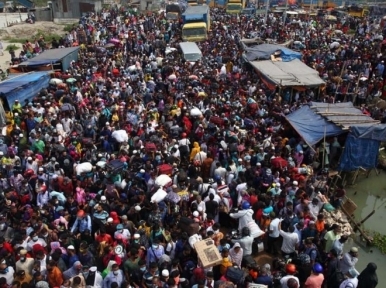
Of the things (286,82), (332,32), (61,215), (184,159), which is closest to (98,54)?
(286,82)

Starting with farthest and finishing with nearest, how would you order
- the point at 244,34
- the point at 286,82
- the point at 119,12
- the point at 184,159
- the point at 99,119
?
the point at 119,12
the point at 244,34
the point at 286,82
the point at 99,119
the point at 184,159

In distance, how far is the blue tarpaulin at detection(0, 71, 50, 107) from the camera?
1249 cm

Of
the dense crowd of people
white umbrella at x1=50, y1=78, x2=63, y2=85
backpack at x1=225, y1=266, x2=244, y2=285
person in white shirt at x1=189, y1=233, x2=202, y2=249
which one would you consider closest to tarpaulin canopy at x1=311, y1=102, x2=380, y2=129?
the dense crowd of people

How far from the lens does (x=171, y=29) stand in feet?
79.8

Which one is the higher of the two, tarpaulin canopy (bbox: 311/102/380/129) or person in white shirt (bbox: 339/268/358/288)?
tarpaulin canopy (bbox: 311/102/380/129)

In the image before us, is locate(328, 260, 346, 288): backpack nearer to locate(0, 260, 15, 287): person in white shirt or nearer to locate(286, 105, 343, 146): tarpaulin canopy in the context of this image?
locate(286, 105, 343, 146): tarpaulin canopy

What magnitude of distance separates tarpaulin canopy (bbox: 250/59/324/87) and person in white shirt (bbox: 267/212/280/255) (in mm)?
7621

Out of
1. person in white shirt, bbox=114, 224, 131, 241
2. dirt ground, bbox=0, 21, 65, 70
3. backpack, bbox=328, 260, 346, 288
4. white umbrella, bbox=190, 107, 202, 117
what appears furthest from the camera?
dirt ground, bbox=0, 21, 65, 70

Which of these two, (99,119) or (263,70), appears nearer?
(99,119)

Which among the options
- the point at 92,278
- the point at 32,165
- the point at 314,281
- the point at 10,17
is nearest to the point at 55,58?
the point at 32,165

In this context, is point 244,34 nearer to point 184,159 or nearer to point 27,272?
point 184,159

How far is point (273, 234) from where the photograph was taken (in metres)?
6.93

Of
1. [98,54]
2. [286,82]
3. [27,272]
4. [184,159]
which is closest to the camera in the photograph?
[27,272]

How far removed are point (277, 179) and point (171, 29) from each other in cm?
1847
